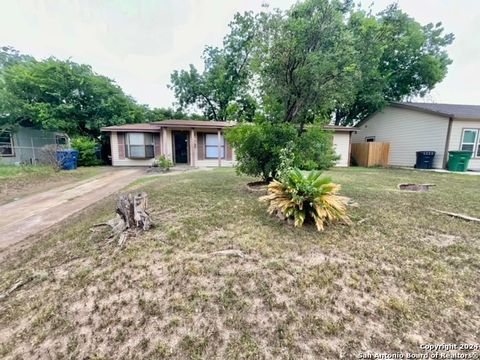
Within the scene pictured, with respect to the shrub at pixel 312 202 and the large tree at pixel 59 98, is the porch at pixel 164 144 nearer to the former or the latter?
the large tree at pixel 59 98

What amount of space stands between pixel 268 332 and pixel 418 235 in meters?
2.78

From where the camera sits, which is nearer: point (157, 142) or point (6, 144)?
point (157, 142)

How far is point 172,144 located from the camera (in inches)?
528

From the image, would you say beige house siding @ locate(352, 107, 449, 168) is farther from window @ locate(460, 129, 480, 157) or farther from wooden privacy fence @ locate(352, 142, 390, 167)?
window @ locate(460, 129, 480, 157)

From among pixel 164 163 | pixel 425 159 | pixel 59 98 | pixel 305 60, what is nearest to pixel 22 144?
Result: pixel 59 98

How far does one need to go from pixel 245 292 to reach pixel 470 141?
49.0ft

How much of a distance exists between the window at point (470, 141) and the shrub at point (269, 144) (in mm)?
10428

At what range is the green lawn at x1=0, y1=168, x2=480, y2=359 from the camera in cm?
156

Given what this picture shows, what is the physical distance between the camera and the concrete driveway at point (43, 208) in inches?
149

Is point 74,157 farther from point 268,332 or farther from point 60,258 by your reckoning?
point 268,332

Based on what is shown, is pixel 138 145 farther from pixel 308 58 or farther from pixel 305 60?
pixel 308 58

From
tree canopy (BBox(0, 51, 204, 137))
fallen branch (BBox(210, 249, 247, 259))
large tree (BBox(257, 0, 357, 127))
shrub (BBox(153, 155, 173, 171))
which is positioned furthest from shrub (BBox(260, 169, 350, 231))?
tree canopy (BBox(0, 51, 204, 137))

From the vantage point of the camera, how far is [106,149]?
1541 centimetres

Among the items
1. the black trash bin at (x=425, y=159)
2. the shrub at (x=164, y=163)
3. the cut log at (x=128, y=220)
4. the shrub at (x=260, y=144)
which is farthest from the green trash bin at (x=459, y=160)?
the cut log at (x=128, y=220)
